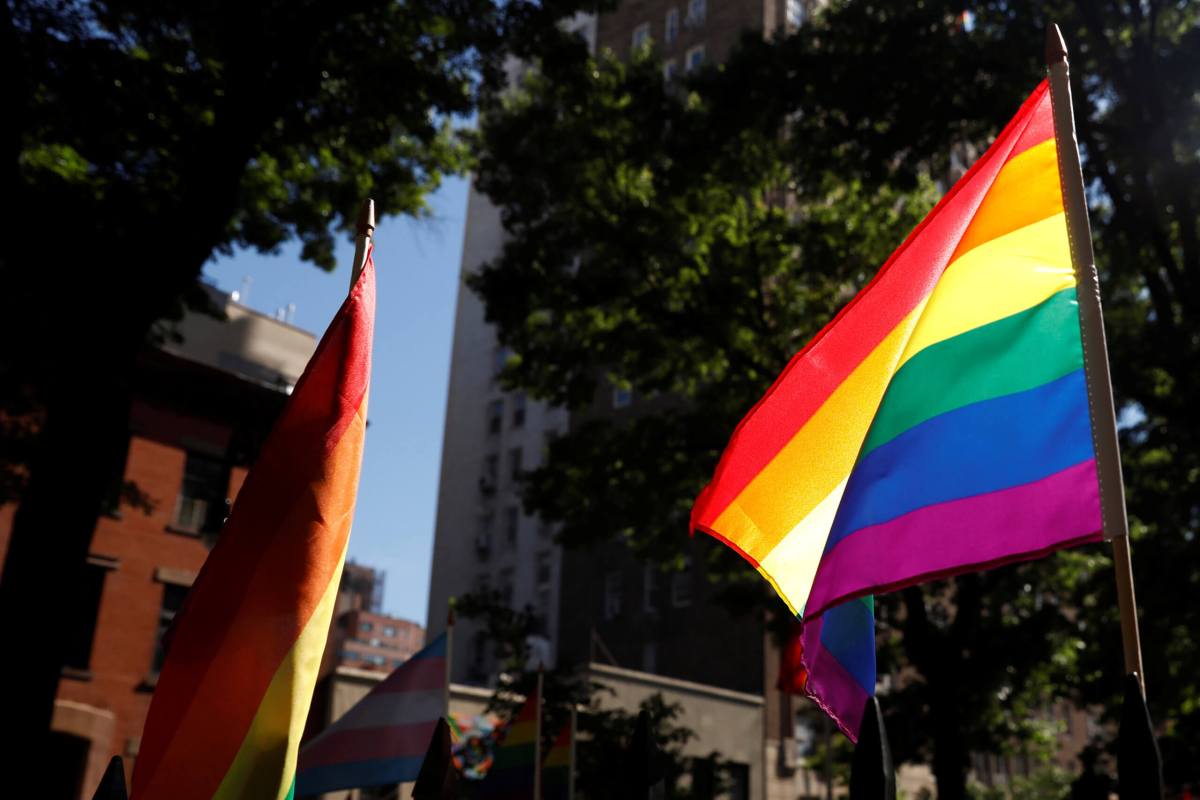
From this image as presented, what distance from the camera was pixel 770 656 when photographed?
35969 mm

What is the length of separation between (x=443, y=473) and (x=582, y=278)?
39.1m

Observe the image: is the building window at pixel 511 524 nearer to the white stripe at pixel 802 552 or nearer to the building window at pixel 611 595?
the building window at pixel 611 595

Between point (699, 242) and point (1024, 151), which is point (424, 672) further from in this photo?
point (699, 242)

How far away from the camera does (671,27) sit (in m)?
52.5

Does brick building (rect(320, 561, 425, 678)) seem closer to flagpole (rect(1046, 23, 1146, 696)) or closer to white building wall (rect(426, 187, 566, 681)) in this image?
white building wall (rect(426, 187, 566, 681))

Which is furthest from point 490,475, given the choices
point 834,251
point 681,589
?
point 834,251

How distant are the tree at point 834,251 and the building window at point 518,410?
3250 cm

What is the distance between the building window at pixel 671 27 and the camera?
171 feet

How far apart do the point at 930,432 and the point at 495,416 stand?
51.3 meters

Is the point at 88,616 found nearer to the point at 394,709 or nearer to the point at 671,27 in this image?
the point at 394,709

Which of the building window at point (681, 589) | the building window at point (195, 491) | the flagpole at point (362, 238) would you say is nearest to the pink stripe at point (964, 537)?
the flagpole at point (362, 238)

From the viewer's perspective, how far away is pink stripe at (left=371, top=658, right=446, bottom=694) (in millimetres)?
9625

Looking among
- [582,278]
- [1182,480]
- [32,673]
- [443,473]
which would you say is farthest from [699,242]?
[443,473]

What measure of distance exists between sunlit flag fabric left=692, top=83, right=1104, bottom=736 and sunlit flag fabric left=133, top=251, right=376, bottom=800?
5.09 ft
